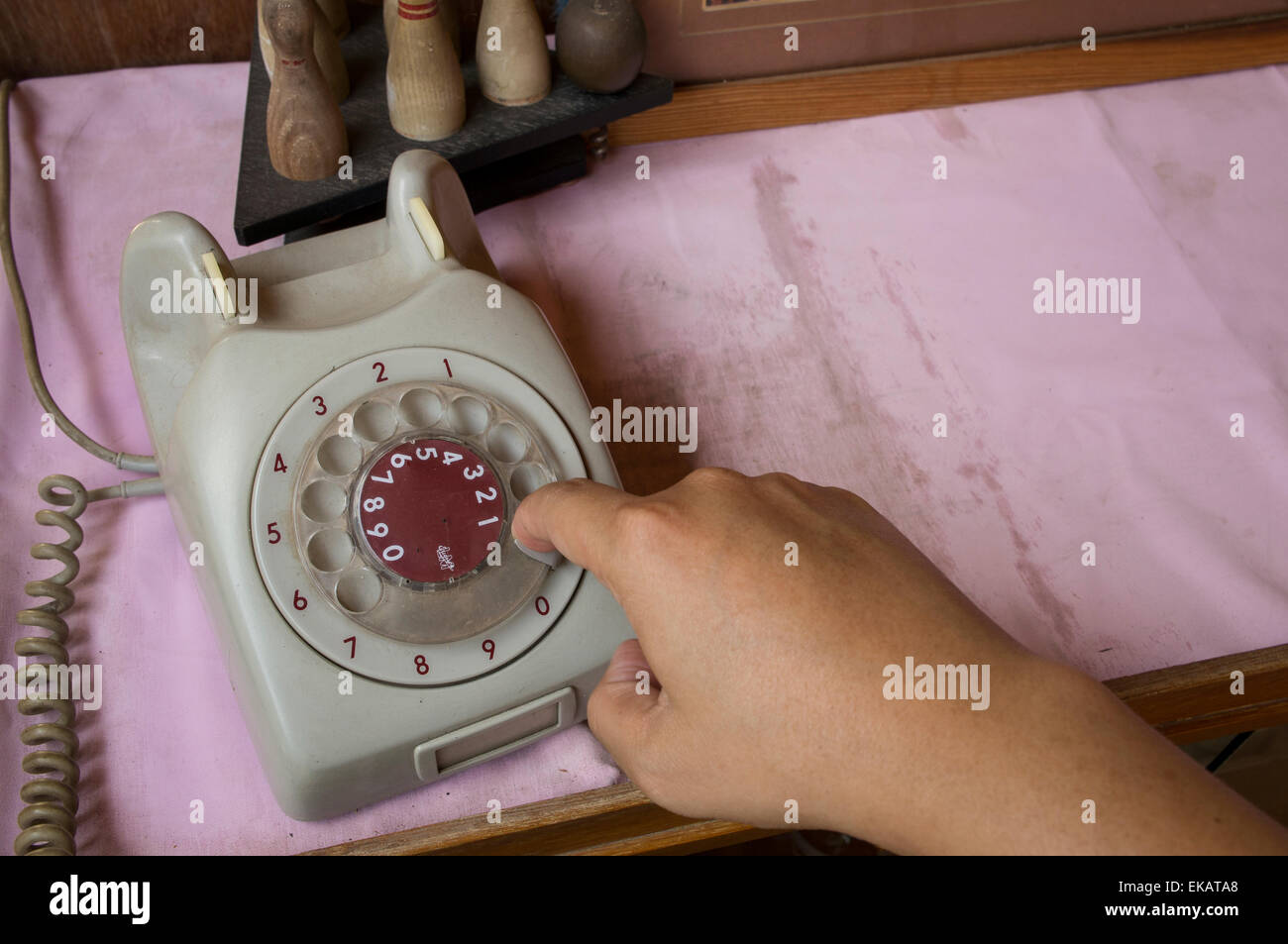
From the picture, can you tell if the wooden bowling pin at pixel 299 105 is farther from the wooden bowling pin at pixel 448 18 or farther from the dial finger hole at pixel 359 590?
the dial finger hole at pixel 359 590

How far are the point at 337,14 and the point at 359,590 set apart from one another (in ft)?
1.97

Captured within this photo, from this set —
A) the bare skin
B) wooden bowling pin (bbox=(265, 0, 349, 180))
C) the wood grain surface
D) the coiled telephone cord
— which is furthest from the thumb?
the wood grain surface

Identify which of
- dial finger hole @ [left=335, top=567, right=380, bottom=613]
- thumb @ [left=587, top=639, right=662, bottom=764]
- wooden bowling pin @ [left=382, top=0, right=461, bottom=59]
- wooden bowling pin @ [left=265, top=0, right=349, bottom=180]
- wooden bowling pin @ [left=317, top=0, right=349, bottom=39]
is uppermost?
wooden bowling pin @ [left=317, top=0, right=349, bottom=39]

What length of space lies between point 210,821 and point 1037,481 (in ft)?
2.33

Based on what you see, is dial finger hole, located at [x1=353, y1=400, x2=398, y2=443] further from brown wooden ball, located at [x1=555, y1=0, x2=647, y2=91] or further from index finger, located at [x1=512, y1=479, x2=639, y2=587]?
brown wooden ball, located at [x1=555, y1=0, x2=647, y2=91]

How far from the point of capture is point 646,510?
2.07 ft

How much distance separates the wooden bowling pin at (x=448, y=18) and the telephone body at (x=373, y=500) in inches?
9.0

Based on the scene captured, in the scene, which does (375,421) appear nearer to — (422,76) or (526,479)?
(526,479)

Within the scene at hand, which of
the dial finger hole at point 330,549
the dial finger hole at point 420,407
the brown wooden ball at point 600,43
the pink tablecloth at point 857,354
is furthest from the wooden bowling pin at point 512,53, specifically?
the dial finger hole at point 330,549

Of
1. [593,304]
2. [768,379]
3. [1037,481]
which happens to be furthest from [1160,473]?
[593,304]

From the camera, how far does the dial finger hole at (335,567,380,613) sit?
712 millimetres

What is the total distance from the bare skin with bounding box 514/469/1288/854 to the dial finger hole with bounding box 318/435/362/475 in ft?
0.59

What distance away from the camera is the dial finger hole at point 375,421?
29.5 inches
